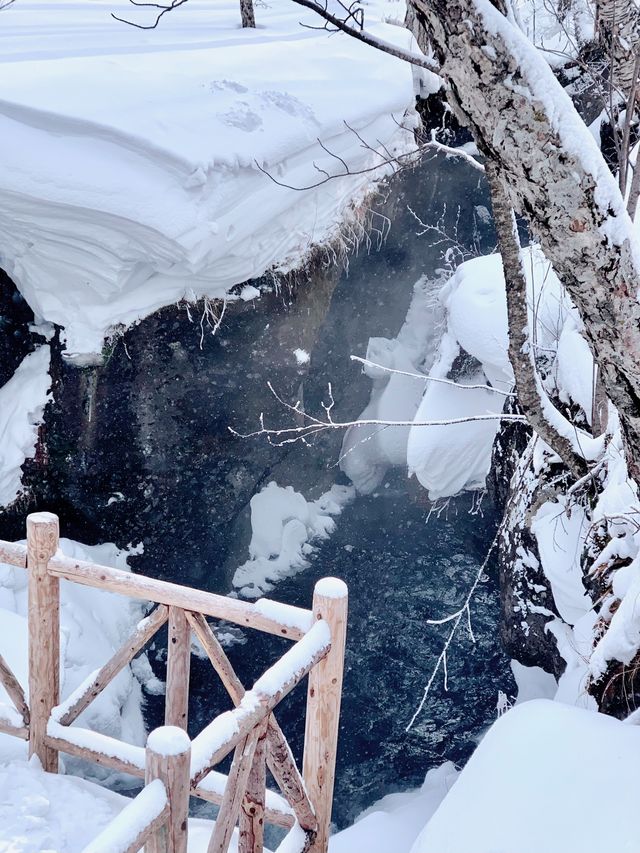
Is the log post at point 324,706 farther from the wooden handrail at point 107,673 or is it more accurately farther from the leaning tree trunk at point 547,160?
the leaning tree trunk at point 547,160

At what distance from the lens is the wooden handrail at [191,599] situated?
2742 millimetres

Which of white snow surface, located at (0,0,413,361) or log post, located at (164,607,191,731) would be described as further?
white snow surface, located at (0,0,413,361)

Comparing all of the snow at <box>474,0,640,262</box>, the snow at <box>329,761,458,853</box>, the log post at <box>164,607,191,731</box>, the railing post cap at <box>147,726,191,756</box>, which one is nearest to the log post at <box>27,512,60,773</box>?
the log post at <box>164,607,191,731</box>

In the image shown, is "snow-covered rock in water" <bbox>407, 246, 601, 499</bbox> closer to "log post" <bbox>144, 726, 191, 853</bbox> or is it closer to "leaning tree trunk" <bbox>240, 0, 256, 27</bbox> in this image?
"leaning tree trunk" <bbox>240, 0, 256, 27</bbox>

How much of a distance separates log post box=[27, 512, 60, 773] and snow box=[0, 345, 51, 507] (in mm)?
4214

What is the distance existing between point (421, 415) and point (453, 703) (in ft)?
10.00

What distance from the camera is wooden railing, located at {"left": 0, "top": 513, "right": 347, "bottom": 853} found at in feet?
6.23

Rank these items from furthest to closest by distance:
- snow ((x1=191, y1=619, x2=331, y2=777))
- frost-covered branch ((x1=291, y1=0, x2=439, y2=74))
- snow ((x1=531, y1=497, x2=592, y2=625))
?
snow ((x1=531, y1=497, x2=592, y2=625)), frost-covered branch ((x1=291, y1=0, x2=439, y2=74)), snow ((x1=191, y1=619, x2=331, y2=777))

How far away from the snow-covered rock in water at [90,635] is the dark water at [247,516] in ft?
0.75

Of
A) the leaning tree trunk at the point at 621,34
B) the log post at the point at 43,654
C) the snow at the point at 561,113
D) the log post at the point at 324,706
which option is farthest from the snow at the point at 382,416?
the snow at the point at 561,113

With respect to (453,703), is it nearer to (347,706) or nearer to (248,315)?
(347,706)

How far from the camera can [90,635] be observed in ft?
22.0

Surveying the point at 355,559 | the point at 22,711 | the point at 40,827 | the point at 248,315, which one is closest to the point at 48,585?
the point at 22,711

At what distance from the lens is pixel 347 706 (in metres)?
7.71
